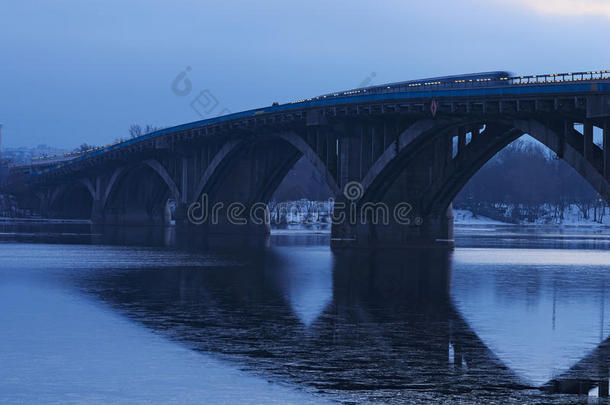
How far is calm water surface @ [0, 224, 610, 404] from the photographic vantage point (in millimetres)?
14953

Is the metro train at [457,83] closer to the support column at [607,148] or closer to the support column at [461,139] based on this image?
the support column at [461,139]

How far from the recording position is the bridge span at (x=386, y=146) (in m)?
52.8

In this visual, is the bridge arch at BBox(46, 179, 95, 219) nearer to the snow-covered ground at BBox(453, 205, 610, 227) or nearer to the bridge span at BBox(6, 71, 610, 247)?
the bridge span at BBox(6, 71, 610, 247)

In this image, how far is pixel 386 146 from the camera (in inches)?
2798

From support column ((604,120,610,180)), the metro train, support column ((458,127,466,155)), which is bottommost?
support column ((604,120,610,180))

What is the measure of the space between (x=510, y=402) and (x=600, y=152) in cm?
3975

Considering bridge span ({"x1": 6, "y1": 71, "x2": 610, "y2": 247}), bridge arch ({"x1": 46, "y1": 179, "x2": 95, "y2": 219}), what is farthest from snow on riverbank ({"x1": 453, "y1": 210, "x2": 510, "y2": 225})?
bridge span ({"x1": 6, "y1": 71, "x2": 610, "y2": 247})

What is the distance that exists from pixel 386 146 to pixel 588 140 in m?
22.6

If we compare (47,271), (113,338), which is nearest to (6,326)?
(113,338)

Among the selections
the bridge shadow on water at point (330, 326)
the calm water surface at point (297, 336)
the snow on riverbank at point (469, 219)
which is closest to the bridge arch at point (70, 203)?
the snow on riverbank at point (469, 219)

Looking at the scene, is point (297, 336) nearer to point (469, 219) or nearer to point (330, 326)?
point (330, 326)

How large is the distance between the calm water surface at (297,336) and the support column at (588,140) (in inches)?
422

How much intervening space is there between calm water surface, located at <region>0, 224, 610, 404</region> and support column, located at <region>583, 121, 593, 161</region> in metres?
10.7

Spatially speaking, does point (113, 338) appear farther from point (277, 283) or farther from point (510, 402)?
point (277, 283)
